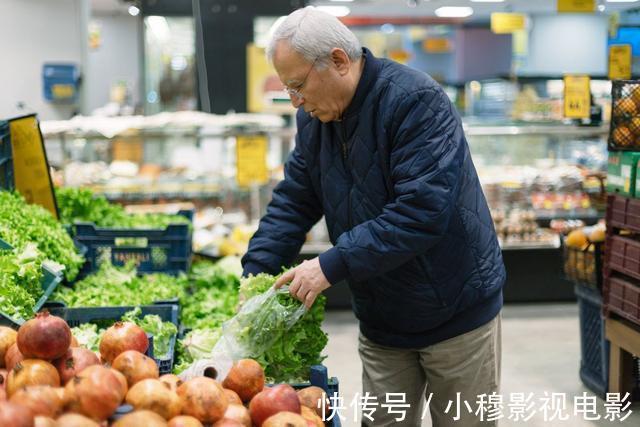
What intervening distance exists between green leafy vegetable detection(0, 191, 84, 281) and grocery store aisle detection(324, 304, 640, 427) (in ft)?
5.89

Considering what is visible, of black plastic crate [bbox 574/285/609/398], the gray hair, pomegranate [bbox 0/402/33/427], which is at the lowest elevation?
black plastic crate [bbox 574/285/609/398]

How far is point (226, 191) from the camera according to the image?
6.54m

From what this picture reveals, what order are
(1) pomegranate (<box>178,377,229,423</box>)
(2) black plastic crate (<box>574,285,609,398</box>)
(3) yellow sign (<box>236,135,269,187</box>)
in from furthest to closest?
(3) yellow sign (<box>236,135,269,187</box>) < (2) black plastic crate (<box>574,285,609,398</box>) < (1) pomegranate (<box>178,377,229,423</box>)

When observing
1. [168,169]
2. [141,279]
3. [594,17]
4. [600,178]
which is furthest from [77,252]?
[594,17]

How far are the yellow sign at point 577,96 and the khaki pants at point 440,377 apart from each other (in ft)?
14.3

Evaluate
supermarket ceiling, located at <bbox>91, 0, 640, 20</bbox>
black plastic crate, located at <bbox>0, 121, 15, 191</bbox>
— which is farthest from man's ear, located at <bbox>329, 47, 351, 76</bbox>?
supermarket ceiling, located at <bbox>91, 0, 640, 20</bbox>

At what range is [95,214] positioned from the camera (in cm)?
489

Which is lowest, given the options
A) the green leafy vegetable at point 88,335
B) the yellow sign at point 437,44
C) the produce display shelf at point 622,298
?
the produce display shelf at point 622,298

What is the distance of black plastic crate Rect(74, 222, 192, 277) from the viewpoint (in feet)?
14.6

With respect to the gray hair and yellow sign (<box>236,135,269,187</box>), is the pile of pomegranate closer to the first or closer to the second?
the gray hair

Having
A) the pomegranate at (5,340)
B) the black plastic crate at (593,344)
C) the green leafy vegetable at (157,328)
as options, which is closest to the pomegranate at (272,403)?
the pomegranate at (5,340)

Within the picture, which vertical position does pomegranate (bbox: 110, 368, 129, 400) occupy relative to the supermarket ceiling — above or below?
below

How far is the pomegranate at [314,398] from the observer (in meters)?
2.21

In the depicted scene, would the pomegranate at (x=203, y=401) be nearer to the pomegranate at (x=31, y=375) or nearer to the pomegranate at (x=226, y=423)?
the pomegranate at (x=226, y=423)
